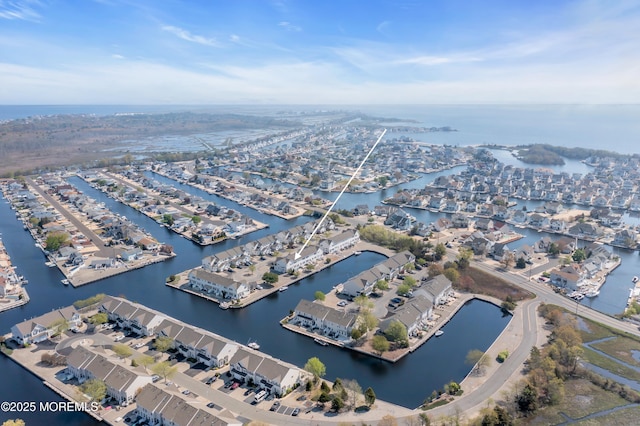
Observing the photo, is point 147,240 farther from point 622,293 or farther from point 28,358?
point 622,293

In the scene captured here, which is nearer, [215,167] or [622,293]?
[622,293]

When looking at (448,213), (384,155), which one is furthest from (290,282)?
(384,155)

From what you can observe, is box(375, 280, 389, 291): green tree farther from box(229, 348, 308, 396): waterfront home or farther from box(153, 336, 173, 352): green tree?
box(153, 336, 173, 352): green tree

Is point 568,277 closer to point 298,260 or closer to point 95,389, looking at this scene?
point 298,260

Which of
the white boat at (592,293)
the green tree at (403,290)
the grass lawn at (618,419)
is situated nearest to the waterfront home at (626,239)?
the white boat at (592,293)

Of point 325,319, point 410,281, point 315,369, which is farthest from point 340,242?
point 315,369

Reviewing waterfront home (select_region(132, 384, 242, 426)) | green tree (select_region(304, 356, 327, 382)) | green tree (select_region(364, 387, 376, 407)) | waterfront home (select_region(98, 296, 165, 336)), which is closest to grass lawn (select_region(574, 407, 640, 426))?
green tree (select_region(364, 387, 376, 407))

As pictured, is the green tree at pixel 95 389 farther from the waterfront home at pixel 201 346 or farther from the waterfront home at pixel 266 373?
the waterfront home at pixel 266 373
